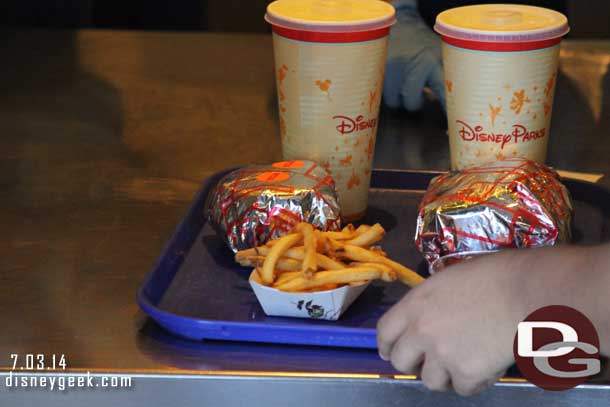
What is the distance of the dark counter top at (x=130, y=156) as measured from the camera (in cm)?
119

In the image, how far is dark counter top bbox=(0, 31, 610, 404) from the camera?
1186mm

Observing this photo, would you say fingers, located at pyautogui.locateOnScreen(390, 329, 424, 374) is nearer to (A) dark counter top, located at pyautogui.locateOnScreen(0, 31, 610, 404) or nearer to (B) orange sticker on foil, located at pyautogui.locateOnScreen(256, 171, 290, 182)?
(A) dark counter top, located at pyautogui.locateOnScreen(0, 31, 610, 404)

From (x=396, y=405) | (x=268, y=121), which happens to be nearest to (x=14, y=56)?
(x=268, y=121)

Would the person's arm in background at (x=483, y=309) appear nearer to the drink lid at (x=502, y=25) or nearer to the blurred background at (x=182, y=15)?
the drink lid at (x=502, y=25)

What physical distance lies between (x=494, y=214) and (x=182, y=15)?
3926 millimetres

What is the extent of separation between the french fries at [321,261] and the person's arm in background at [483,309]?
0.46 ft

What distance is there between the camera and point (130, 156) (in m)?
1.83

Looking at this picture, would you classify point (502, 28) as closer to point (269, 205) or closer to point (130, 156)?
point (269, 205)

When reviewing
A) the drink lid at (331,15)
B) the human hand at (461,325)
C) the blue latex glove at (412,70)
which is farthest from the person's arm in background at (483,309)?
the blue latex glove at (412,70)

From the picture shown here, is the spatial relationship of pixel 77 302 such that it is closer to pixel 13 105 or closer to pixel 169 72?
pixel 13 105

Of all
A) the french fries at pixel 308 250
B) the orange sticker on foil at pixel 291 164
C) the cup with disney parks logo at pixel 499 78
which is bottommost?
the orange sticker on foil at pixel 291 164

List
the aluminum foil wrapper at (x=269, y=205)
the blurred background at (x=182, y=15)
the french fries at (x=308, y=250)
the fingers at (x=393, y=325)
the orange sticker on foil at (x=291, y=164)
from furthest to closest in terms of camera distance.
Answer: the blurred background at (x=182, y=15), the orange sticker on foil at (x=291, y=164), the aluminum foil wrapper at (x=269, y=205), the french fries at (x=308, y=250), the fingers at (x=393, y=325)

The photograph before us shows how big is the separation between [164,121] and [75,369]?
965 millimetres

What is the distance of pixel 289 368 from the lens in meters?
1.13
